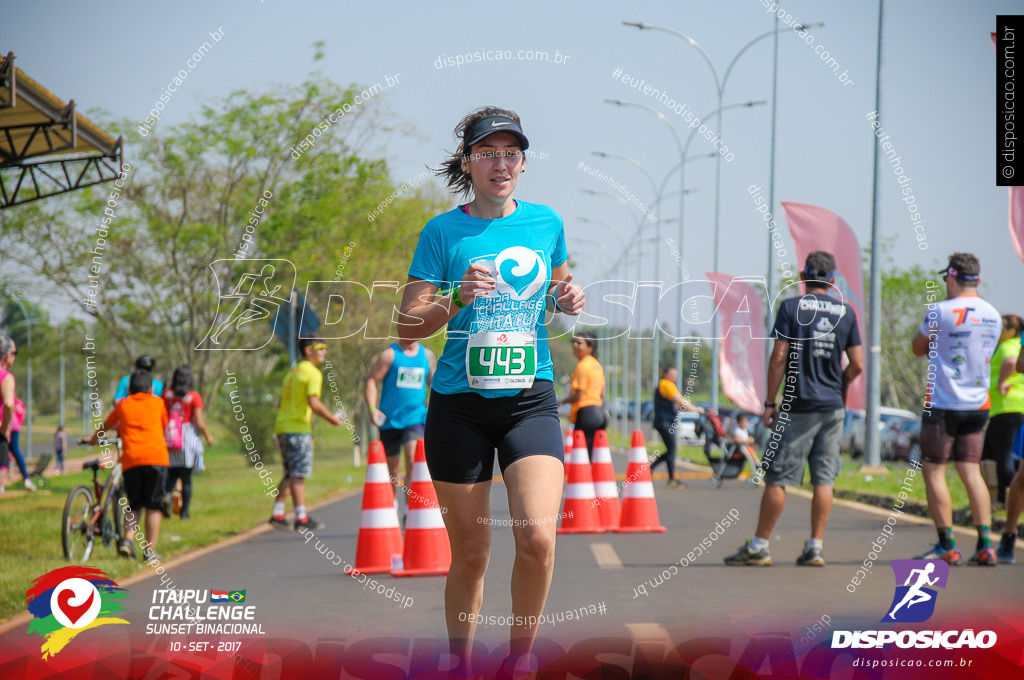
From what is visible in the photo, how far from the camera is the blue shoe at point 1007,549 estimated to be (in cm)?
779

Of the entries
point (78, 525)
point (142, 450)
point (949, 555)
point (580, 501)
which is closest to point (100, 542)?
point (78, 525)

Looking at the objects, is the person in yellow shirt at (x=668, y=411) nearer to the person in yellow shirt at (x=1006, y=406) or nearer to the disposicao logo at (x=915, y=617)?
the person in yellow shirt at (x=1006, y=406)

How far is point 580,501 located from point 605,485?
1.57 feet

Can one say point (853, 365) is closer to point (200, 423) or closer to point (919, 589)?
point (919, 589)

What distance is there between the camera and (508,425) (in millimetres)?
4289

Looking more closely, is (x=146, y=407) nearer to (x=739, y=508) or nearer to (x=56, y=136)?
(x=56, y=136)

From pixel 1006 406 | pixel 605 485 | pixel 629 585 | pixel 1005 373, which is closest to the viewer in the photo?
pixel 629 585

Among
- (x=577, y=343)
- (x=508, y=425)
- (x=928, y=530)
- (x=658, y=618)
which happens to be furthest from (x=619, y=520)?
(x=508, y=425)

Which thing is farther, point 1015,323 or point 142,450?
point 1015,323

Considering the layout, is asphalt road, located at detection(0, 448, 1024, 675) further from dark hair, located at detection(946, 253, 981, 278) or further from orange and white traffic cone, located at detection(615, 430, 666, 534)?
dark hair, located at detection(946, 253, 981, 278)

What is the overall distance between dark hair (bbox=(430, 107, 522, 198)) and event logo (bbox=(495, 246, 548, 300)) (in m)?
0.44

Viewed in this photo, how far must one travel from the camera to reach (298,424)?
1137 cm

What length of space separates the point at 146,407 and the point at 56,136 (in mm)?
3254

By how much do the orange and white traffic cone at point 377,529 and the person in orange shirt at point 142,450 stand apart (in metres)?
1.89
